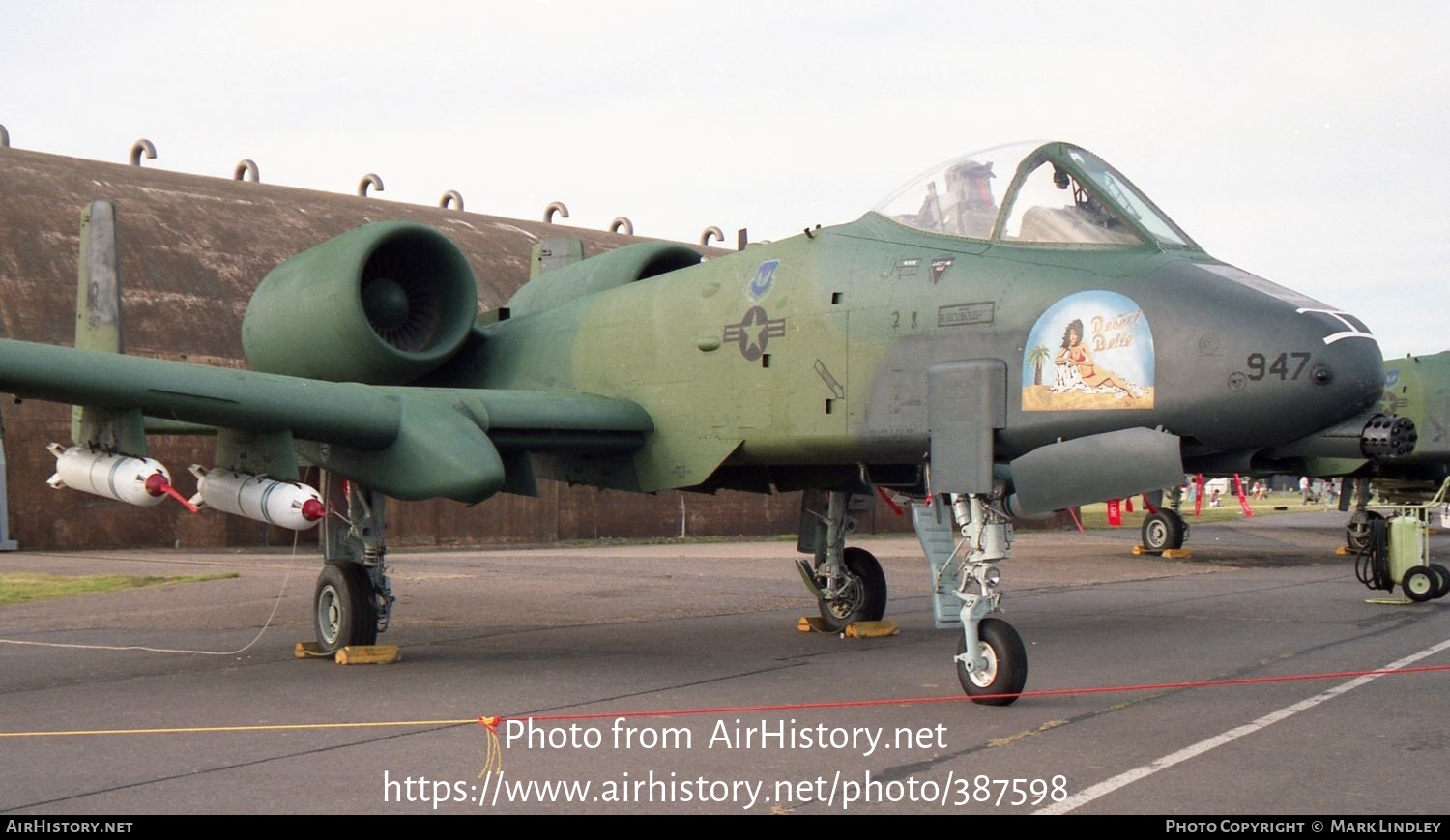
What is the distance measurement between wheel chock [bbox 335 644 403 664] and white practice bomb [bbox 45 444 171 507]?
216 centimetres

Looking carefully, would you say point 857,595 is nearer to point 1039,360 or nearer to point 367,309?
point 1039,360

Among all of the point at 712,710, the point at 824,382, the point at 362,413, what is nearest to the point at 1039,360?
the point at 824,382

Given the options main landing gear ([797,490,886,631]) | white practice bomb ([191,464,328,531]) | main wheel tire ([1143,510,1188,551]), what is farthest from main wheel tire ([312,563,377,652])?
main wheel tire ([1143,510,1188,551])

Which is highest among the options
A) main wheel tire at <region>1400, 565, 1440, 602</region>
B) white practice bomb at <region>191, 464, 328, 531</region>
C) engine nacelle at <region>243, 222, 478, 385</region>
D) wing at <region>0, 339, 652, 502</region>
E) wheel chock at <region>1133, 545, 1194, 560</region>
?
engine nacelle at <region>243, 222, 478, 385</region>

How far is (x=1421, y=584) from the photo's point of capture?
15766 mm

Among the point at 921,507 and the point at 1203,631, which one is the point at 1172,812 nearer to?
the point at 921,507

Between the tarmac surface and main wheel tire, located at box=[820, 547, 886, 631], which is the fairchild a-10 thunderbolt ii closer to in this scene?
main wheel tire, located at box=[820, 547, 886, 631]

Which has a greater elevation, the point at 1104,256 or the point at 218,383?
the point at 1104,256

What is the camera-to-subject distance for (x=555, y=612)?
1457 cm

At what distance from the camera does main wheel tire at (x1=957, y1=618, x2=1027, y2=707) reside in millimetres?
7934

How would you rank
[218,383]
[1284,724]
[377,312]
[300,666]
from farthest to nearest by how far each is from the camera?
[377,312], [300,666], [218,383], [1284,724]

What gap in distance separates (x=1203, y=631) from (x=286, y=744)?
8939 millimetres

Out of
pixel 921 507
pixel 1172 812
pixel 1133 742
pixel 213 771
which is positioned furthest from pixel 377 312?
pixel 1172 812

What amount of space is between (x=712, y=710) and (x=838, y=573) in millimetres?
4527
